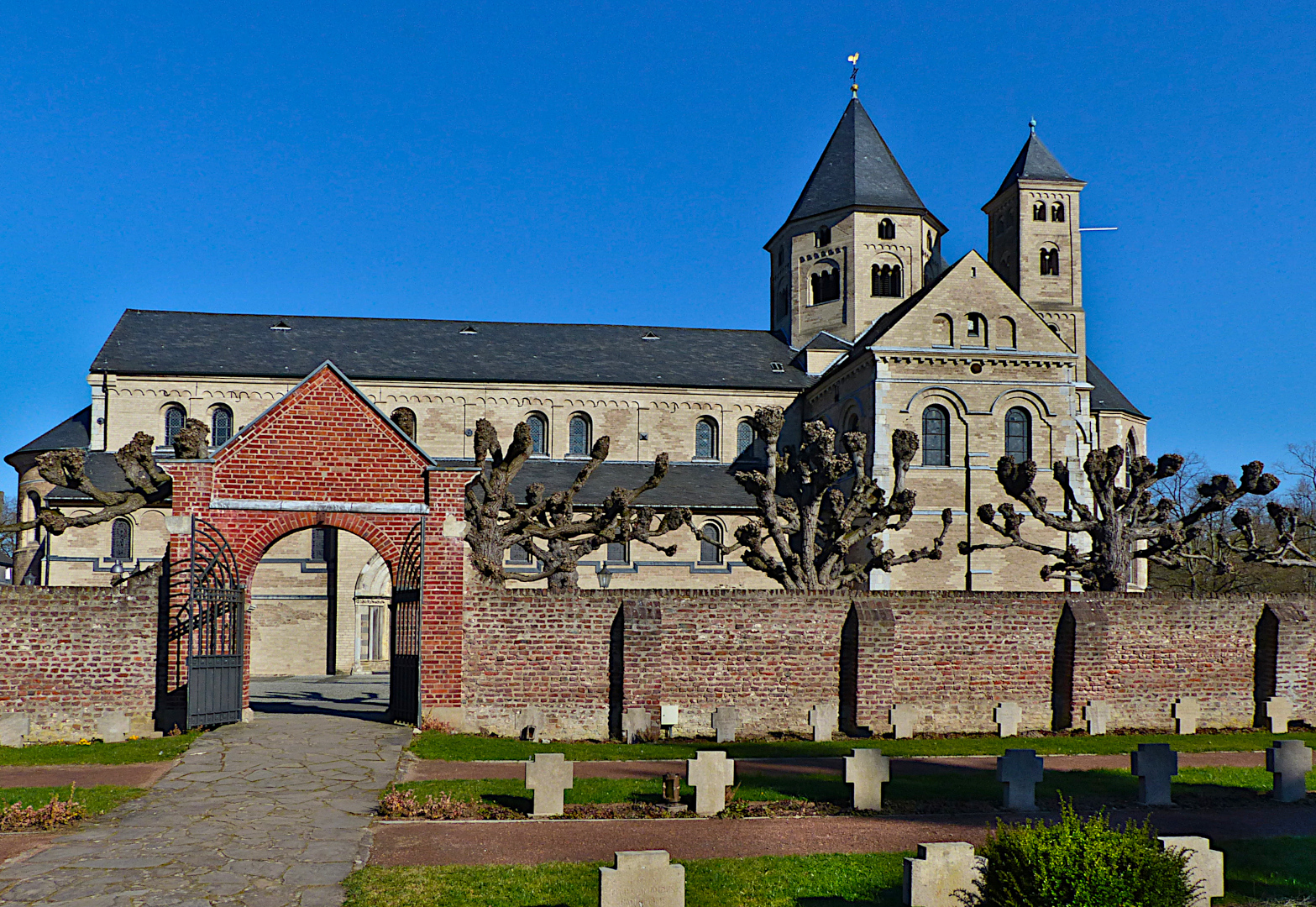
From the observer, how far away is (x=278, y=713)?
18.6 m

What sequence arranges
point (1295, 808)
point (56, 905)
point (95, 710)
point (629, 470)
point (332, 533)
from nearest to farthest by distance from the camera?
1. point (56, 905)
2. point (1295, 808)
3. point (95, 710)
4. point (332, 533)
5. point (629, 470)

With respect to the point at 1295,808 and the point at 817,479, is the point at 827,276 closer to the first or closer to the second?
the point at 817,479

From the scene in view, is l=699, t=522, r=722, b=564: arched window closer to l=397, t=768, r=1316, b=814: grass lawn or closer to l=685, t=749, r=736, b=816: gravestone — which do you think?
l=397, t=768, r=1316, b=814: grass lawn

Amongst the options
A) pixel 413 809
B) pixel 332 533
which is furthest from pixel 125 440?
pixel 413 809

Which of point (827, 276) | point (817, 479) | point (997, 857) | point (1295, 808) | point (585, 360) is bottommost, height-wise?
point (1295, 808)

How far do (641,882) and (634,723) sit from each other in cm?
1040

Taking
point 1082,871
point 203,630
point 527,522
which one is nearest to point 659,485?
point 527,522

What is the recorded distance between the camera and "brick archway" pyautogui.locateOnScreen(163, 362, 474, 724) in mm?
17406

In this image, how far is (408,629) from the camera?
18484 millimetres

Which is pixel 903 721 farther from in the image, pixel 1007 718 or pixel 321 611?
pixel 321 611

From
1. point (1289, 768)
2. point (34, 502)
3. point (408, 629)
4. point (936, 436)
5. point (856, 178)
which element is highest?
point (856, 178)

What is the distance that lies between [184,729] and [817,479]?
13.4 m

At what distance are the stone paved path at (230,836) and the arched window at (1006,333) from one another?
87.9ft

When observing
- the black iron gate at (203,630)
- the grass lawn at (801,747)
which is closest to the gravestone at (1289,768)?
the grass lawn at (801,747)
